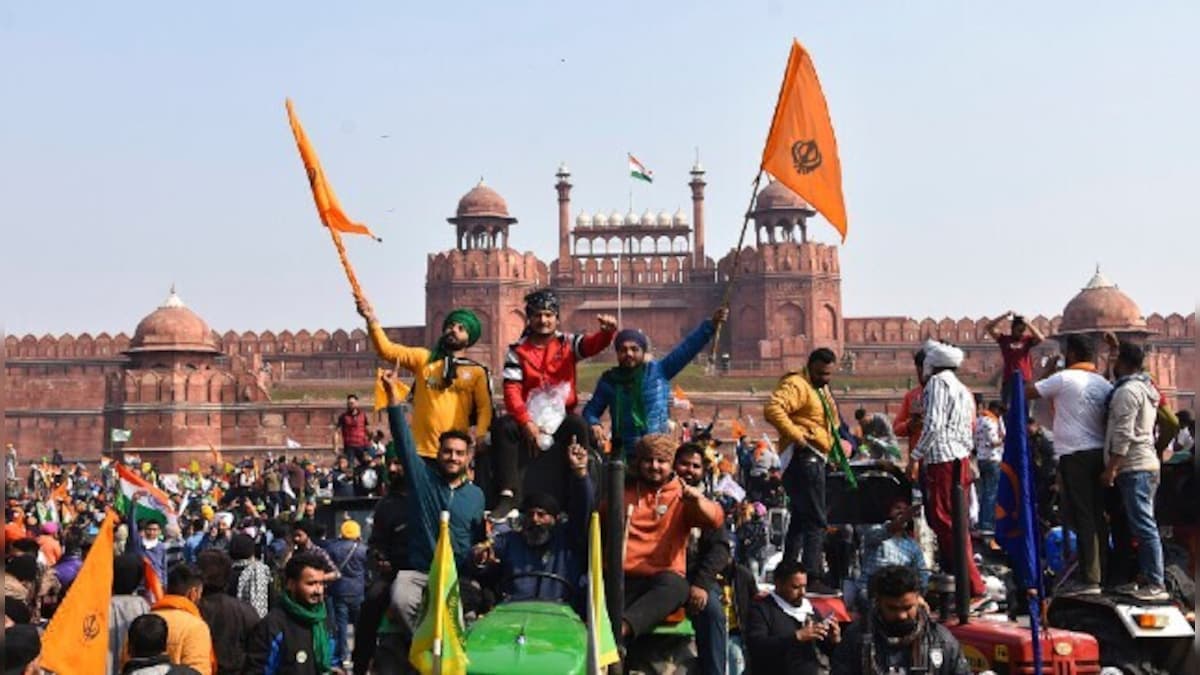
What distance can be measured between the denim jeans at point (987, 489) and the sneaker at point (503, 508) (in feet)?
13.8

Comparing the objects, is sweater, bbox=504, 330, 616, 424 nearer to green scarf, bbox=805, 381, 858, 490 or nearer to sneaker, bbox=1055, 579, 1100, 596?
green scarf, bbox=805, 381, 858, 490

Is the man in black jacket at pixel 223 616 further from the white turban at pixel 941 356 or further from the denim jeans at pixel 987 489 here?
the denim jeans at pixel 987 489

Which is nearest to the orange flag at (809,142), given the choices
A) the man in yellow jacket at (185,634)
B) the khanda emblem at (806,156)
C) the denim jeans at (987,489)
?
the khanda emblem at (806,156)

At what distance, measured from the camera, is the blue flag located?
5.69 metres

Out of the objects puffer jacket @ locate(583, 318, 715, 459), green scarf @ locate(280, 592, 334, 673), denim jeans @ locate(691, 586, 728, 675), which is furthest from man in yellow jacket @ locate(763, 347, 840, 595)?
green scarf @ locate(280, 592, 334, 673)

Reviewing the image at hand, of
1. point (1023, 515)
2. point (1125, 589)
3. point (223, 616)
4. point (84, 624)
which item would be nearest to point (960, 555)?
point (1023, 515)

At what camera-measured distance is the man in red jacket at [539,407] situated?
6457 mm

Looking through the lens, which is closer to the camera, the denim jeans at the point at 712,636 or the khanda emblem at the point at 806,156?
the denim jeans at the point at 712,636

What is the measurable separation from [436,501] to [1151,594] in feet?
8.39

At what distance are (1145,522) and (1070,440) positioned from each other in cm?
40

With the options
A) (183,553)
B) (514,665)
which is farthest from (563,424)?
(183,553)

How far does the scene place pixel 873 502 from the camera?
7.46 metres

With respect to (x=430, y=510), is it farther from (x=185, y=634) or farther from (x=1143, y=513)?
(x=1143, y=513)

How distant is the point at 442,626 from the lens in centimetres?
473
